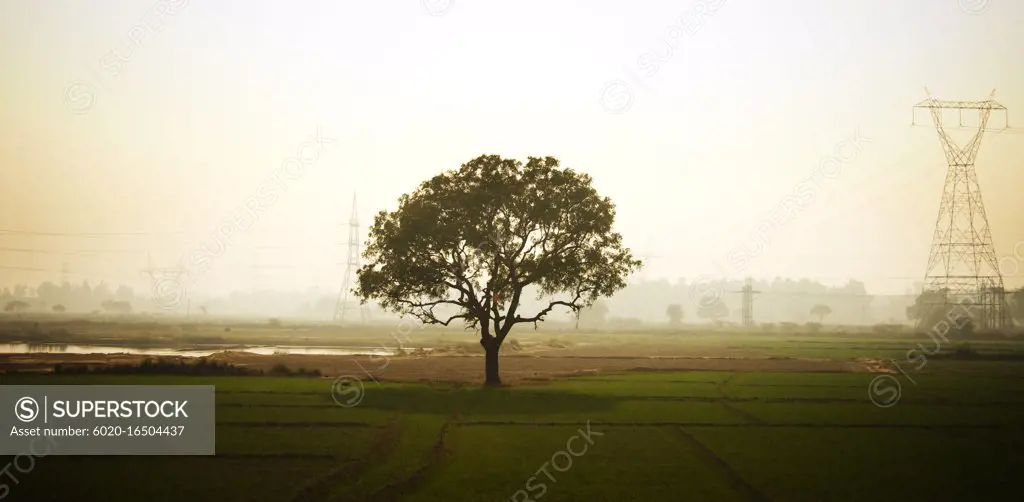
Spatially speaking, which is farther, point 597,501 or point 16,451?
point 16,451

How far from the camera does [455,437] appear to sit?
3791 centimetres

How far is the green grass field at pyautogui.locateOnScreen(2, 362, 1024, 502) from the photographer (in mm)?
27250

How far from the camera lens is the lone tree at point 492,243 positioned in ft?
207

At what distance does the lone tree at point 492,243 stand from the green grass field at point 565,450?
29.1ft

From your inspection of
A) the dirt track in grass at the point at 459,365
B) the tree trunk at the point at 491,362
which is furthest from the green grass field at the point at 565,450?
the dirt track in grass at the point at 459,365

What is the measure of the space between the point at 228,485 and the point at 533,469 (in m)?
11.2

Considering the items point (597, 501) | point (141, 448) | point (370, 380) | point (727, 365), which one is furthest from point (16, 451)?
point (727, 365)

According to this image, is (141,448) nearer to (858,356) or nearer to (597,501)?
(597,501)

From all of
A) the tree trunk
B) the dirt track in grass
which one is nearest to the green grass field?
the tree trunk

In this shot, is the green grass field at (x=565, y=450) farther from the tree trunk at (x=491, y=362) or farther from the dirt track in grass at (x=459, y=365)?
the dirt track in grass at (x=459, y=365)

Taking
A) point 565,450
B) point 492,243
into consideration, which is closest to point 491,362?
point 492,243

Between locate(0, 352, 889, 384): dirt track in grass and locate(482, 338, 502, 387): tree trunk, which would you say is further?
locate(0, 352, 889, 384): dirt track in grass

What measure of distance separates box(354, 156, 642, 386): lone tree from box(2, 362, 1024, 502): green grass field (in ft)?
29.1

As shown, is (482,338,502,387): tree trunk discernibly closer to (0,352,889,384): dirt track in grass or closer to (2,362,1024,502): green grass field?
(0,352,889,384): dirt track in grass
